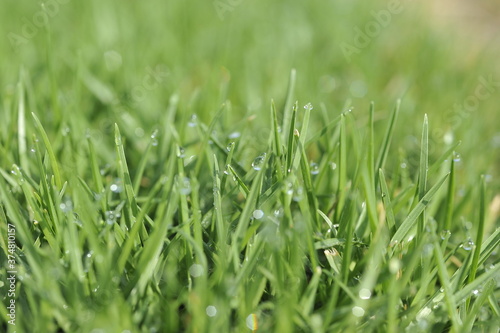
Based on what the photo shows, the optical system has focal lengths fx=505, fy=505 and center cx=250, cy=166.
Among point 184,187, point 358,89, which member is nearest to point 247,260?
point 184,187

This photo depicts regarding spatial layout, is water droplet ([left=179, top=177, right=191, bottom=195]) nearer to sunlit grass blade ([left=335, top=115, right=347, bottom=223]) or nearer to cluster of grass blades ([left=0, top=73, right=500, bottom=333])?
cluster of grass blades ([left=0, top=73, right=500, bottom=333])

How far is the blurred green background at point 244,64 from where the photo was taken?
1.57 meters

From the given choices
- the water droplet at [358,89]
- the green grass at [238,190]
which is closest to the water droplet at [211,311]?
the green grass at [238,190]

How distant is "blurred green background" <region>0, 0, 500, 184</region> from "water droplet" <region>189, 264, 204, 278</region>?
532 mm

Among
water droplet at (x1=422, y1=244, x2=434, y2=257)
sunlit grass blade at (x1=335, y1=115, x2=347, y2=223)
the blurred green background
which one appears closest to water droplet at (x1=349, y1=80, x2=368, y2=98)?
the blurred green background

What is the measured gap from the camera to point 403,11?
9.39 feet

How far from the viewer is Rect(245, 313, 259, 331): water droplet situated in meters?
0.84

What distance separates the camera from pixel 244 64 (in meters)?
1.94

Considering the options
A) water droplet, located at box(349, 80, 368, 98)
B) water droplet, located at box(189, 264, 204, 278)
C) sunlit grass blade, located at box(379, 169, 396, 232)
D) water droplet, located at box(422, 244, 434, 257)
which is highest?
water droplet, located at box(349, 80, 368, 98)

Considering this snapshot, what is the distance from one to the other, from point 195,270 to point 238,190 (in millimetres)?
216

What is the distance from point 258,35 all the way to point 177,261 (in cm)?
151

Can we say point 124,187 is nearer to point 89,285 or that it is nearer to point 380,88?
point 89,285

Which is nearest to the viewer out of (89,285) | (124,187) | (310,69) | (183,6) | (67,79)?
(89,285)

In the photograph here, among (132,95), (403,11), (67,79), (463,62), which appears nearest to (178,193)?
(132,95)
